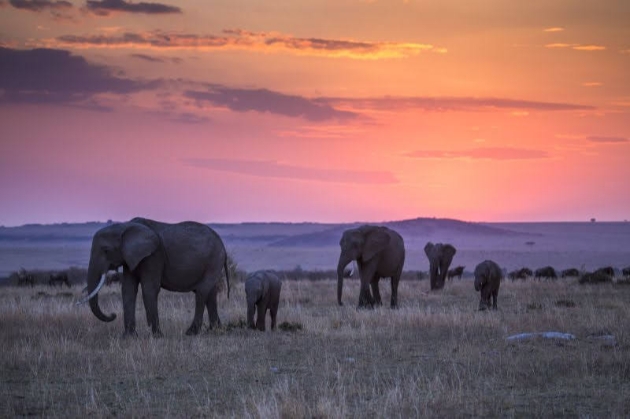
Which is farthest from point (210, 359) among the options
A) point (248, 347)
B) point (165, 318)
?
point (165, 318)

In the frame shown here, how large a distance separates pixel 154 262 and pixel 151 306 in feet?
3.10

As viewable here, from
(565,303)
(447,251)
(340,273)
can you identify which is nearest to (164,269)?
(340,273)

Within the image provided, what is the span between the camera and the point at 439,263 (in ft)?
129

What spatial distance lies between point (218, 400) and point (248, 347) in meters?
5.19

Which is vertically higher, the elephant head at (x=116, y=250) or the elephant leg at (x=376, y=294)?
the elephant head at (x=116, y=250)

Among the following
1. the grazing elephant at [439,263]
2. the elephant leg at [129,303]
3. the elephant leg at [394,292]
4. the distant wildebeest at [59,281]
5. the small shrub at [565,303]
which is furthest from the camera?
the distant wildebeest at [59,281]

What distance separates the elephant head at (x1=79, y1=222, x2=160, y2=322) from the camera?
2027 cm

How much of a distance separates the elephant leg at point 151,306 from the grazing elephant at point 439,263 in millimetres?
19092

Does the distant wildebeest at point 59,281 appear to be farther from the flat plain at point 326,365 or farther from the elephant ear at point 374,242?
the elephant ear at point 374,242

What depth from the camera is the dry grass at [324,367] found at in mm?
12477

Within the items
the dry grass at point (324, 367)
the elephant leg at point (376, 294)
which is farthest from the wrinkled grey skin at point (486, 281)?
the elephant leg at point (376, 294)

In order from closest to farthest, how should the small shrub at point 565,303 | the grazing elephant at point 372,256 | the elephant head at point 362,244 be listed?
the small shrub at point 565,303, the grazing elephant at point 372,256, the elephant head at point 362,244

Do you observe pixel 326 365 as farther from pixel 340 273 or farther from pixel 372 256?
pixel 372 256

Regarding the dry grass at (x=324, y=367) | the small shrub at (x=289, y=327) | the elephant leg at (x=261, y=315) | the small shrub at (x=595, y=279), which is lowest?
the dry grass at (x=324, y=367)
